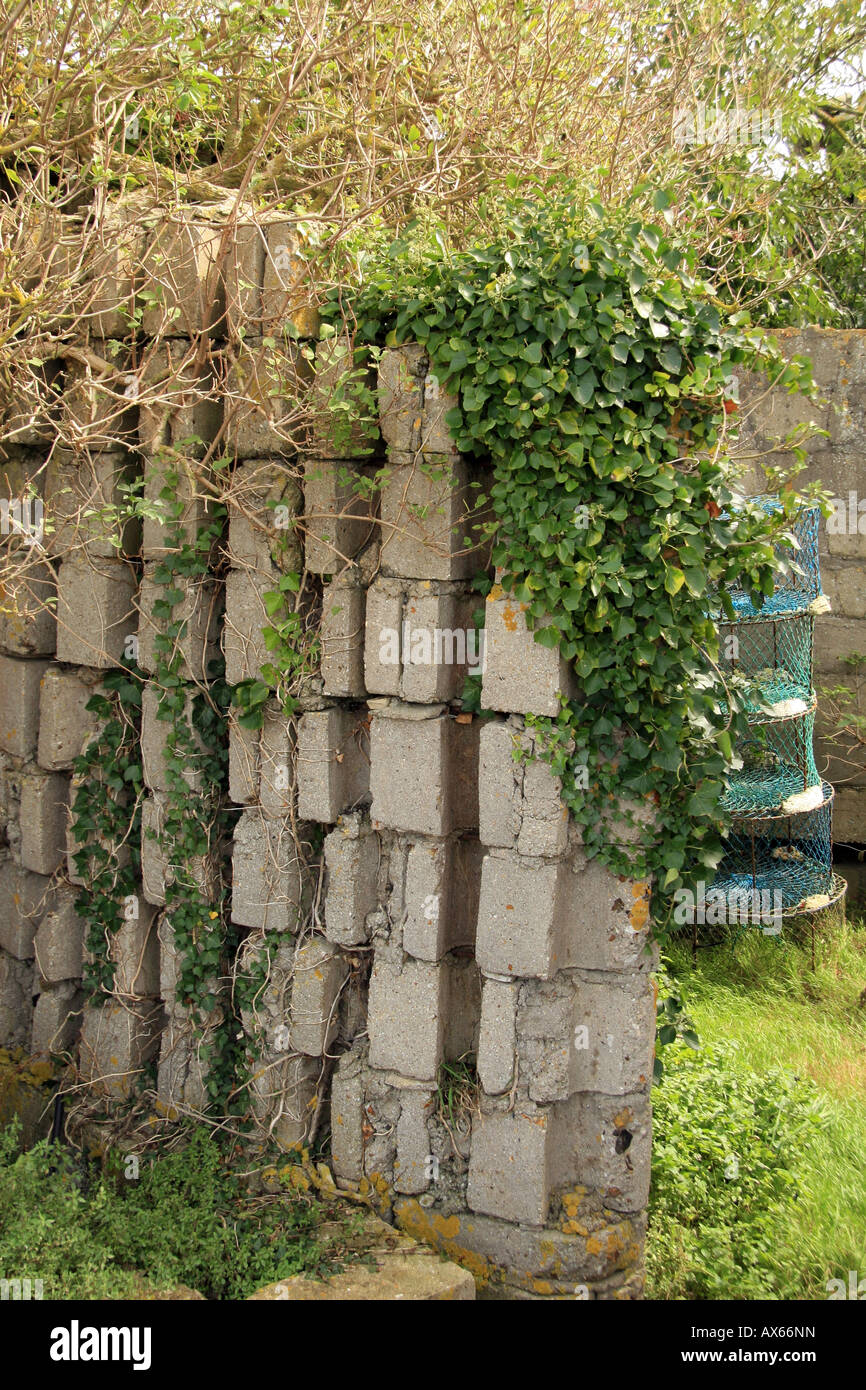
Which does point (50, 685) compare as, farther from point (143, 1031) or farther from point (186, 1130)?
point (186, 1130)

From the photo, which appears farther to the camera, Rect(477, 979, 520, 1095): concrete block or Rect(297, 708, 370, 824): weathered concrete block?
Rect(297, 708, 370, 824): weathered concrete block

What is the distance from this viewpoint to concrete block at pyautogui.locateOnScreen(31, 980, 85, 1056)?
559 centimetres

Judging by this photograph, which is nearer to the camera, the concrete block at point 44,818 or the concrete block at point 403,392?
the concrete block at point 403,392

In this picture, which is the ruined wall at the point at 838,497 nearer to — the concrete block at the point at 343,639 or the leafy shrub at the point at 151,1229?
the concrete block at the point at 343,639

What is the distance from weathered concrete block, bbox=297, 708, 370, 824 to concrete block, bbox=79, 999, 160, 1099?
148cm

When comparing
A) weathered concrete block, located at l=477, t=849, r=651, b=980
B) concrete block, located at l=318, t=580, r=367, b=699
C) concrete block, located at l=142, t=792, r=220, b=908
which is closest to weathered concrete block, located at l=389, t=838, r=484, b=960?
weathered concrete block, located at l=477, t=849, r=651, b=980

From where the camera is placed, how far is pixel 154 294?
4715 millimetres

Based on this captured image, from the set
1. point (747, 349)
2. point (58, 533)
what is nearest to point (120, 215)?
point (58, 533)

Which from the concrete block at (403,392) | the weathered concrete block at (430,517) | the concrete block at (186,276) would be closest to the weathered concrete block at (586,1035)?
the weathered concrete block at (430,517)

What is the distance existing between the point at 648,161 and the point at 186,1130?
5834 millimetres

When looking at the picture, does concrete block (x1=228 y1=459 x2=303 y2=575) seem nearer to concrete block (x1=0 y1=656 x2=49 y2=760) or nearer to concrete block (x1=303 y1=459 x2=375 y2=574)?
concrete block (x1=303 y1=459 x2=375 y2=574)

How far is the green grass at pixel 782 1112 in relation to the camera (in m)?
4.40

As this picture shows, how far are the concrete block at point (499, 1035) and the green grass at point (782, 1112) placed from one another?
1.03 meters

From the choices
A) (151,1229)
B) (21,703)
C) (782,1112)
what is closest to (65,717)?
(21,703)
